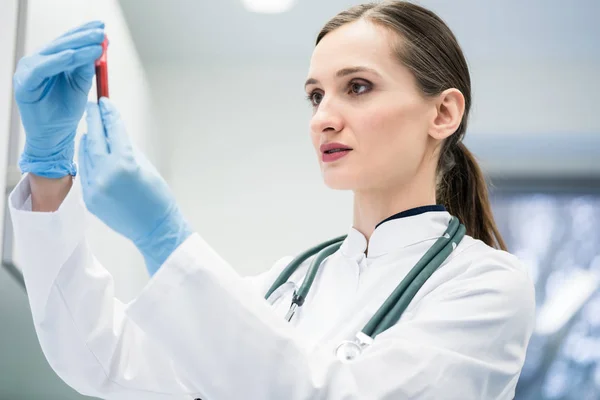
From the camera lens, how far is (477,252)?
1.26 m

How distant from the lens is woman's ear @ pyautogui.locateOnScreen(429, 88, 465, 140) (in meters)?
1.42

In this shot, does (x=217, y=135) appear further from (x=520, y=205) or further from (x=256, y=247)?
(x=520, y=205)

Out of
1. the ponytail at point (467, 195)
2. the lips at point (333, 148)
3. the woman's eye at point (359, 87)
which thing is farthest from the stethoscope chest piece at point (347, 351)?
the ponytail at point (467, 195)

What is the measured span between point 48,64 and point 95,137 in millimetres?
177

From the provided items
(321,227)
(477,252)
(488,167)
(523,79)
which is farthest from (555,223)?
(477,252)

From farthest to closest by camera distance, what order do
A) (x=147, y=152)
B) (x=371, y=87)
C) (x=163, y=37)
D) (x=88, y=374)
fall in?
(x=163, y=37)
(x=147, y=152)
(x=371, y=87)
(x=88, y=374)

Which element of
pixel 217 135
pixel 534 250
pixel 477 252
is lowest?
pixel 534 250

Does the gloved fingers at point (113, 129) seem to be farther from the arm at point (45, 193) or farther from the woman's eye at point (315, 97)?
the woman's eye at point (315, 97)

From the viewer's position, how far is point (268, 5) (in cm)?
303

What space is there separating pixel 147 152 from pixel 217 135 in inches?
21.7

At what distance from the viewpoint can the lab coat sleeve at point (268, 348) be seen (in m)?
0.94

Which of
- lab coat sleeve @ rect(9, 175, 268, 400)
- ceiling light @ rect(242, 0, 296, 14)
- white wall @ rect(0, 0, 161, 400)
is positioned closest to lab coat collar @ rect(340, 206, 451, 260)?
lab coat sleeve @ rect(9, 175, 268, 400)

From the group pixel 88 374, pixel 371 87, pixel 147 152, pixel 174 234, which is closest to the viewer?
A: pixel 174 234

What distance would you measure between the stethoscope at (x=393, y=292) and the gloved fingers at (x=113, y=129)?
401 mm
